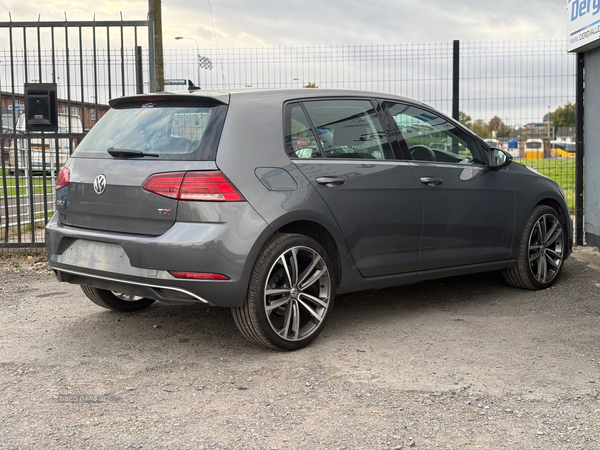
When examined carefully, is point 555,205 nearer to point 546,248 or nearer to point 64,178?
point 546,248

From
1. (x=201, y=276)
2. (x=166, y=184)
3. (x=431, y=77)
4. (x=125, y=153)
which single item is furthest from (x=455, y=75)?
(x=201, y=276)

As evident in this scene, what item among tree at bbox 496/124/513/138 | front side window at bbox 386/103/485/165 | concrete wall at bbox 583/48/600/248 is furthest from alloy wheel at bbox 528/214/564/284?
tree at bbox 496/124/513/138

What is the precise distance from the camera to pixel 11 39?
8.50 meters

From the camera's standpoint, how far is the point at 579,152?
A: 867cm

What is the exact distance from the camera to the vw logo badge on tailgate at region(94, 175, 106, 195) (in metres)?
4.50

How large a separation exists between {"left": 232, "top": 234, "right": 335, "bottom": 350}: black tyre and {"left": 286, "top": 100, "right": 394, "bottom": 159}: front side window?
0.63 meters

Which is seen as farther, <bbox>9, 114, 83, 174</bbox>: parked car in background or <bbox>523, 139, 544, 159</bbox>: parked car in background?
<bbox>523, 139, 544, 159</bbox>: parked car in background

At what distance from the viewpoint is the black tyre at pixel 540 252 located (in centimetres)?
626

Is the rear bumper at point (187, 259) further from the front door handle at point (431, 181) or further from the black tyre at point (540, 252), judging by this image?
the black tyre at point (540, 252)

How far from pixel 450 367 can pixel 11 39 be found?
668 cm

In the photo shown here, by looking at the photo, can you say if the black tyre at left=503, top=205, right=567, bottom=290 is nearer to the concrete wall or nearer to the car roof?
the concrete wall

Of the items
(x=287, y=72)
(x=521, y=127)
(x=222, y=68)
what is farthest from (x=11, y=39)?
(x=521, y=127)

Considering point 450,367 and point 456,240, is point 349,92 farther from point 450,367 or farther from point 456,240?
point 450,367

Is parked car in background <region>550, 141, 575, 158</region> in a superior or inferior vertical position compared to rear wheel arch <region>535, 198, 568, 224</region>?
superior
